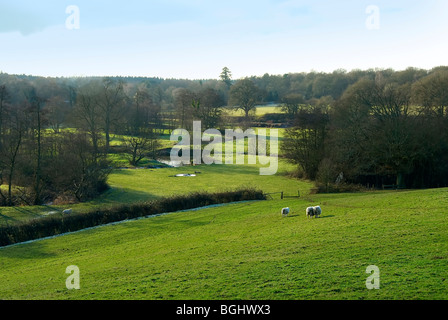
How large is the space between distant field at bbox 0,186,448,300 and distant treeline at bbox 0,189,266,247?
9.10ft

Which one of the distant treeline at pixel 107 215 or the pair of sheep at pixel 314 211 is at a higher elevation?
the pair of sheep at pixel 314 211

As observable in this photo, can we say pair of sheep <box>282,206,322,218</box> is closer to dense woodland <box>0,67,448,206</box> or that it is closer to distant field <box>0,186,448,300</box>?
distant field <box>0,186,448,300</box>

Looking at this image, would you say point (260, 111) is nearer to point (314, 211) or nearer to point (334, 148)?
point (334, 148)

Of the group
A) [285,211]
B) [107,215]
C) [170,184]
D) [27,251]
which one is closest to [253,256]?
[285,211]

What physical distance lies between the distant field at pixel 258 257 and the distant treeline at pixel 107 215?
2.77 metres

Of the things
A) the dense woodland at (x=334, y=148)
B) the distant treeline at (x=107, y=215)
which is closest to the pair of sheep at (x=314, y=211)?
the distant treeline at (x=107, y=215)

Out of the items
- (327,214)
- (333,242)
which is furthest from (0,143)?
(333,242)

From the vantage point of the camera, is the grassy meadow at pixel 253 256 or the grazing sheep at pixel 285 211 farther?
the grazing sheep at pixel 285 211

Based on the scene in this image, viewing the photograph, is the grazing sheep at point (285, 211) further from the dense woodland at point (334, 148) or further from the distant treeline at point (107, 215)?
the dense woodland at point (334, 148)

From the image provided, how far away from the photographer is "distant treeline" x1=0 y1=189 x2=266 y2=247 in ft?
90.2

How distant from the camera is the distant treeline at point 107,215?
2750 cm

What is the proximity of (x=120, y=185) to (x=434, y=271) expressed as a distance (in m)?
46.5

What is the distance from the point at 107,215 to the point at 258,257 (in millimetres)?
18887
